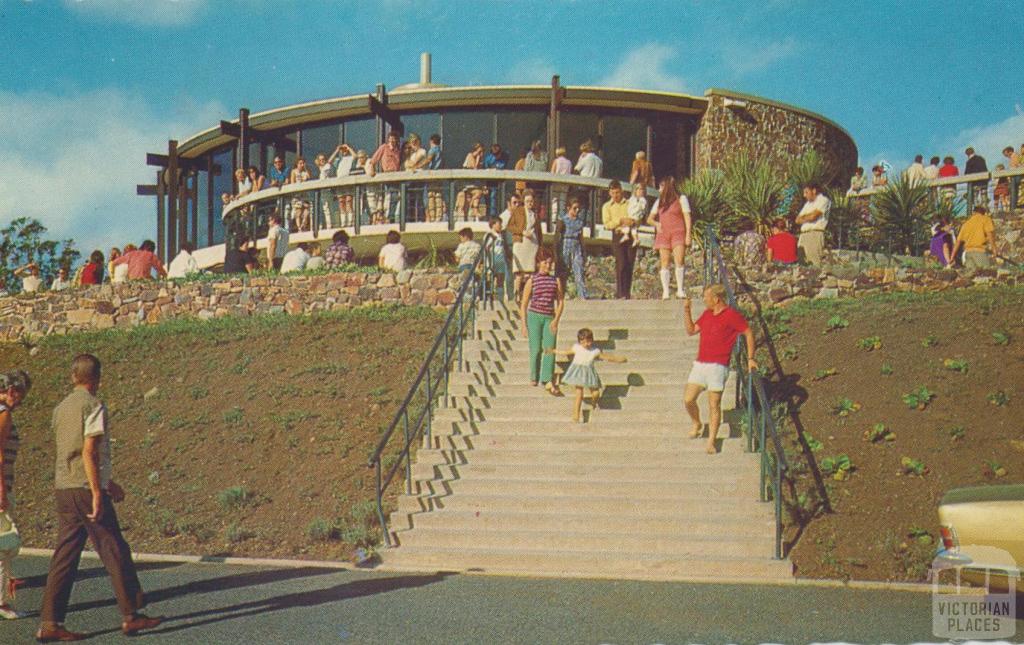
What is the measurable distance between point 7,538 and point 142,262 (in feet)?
45.1

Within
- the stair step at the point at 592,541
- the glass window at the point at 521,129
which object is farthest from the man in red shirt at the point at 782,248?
the glass window at the point at 521,129

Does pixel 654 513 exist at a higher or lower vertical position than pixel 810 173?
lower

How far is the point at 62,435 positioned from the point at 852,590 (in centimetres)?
584

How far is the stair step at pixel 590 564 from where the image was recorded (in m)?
8.73

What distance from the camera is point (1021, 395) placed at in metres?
11.4

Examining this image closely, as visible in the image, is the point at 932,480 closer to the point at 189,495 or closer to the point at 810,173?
the point at 189,495

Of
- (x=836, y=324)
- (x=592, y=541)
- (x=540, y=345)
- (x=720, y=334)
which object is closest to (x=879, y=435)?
(x=720, y=334)

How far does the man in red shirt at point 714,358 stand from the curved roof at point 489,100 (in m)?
14.4

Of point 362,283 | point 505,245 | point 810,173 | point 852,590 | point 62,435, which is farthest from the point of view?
point 810,173

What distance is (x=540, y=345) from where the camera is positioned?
1217 centimetres

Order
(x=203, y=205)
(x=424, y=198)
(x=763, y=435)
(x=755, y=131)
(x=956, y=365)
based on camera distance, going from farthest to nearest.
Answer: (x=203, y=205) → (x=755, y=131) → (x=424, y=198) → (x=956, y=365) → (x=763, y=435)

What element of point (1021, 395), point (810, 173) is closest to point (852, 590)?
point (1021, 395)

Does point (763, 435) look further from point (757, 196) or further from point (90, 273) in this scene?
point (90, 273)

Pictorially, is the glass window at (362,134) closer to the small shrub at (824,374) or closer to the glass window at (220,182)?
the glass window at (220,182)
